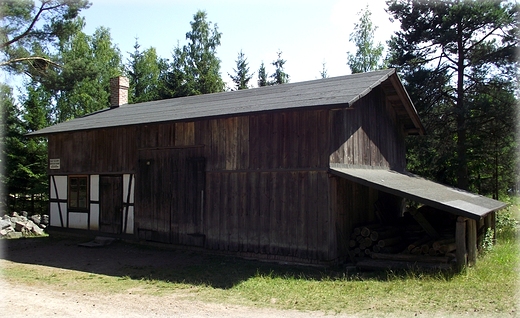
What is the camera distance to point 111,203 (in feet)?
47.1

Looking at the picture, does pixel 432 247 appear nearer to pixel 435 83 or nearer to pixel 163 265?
pixel 163 265

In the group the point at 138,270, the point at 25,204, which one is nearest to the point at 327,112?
the point at 138,270

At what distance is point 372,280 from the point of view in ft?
28.5

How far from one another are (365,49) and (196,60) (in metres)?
14.0

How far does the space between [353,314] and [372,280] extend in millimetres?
2272

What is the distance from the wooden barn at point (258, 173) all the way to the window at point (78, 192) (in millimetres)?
36

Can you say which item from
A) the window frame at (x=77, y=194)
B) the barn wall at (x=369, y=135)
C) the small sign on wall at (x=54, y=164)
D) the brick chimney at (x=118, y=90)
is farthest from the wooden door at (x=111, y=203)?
the barn wall at (x=369, y=135)

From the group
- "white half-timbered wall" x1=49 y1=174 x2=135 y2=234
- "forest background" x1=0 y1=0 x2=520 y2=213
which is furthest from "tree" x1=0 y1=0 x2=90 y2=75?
"white half-timbered wall" x1=49 y1=174 x2=135 y2=234

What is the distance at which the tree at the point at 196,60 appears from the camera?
35000mm

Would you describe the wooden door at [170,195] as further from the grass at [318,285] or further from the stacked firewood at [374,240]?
the stacked firewood at [374,240]

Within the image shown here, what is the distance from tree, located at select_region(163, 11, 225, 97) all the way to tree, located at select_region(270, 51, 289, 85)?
5639 mm

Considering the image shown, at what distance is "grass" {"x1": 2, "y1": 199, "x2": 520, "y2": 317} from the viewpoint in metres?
6.92

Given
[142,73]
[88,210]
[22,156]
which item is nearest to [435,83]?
[88,210]

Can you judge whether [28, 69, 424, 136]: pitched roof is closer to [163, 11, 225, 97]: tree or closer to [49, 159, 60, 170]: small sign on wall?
[49, 159, 60, 170]: small sign on wall
